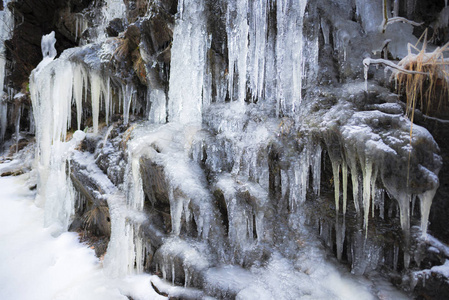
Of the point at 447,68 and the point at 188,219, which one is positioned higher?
the point at 447,68

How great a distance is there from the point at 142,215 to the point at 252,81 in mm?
3295

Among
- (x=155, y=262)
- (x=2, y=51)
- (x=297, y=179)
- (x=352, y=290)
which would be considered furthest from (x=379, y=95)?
(x=2, y=51)

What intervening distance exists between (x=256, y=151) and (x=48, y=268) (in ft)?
14.5

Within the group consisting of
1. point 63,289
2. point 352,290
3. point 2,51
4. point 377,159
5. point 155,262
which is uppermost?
point 2,51

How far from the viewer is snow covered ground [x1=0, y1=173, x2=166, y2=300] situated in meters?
3.92

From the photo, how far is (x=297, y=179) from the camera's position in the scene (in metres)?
3.74

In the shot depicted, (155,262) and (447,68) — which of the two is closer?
(447,68)

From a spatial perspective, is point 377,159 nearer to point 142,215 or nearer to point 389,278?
point 389,278

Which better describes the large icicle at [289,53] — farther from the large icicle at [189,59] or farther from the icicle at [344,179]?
the large icicle at [189,59]

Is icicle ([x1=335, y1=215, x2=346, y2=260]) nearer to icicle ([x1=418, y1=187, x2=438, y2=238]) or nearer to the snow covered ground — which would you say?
icicle ([x1=418, y1=187, x2=438, y2=238])

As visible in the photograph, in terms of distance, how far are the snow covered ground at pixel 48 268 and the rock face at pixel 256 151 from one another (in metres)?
0.34

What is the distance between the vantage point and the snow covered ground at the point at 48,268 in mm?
3920

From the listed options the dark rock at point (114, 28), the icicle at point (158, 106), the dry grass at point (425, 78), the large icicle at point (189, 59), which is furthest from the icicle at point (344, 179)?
the dark rock at point (114, 28)

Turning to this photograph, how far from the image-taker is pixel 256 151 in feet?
13.5
